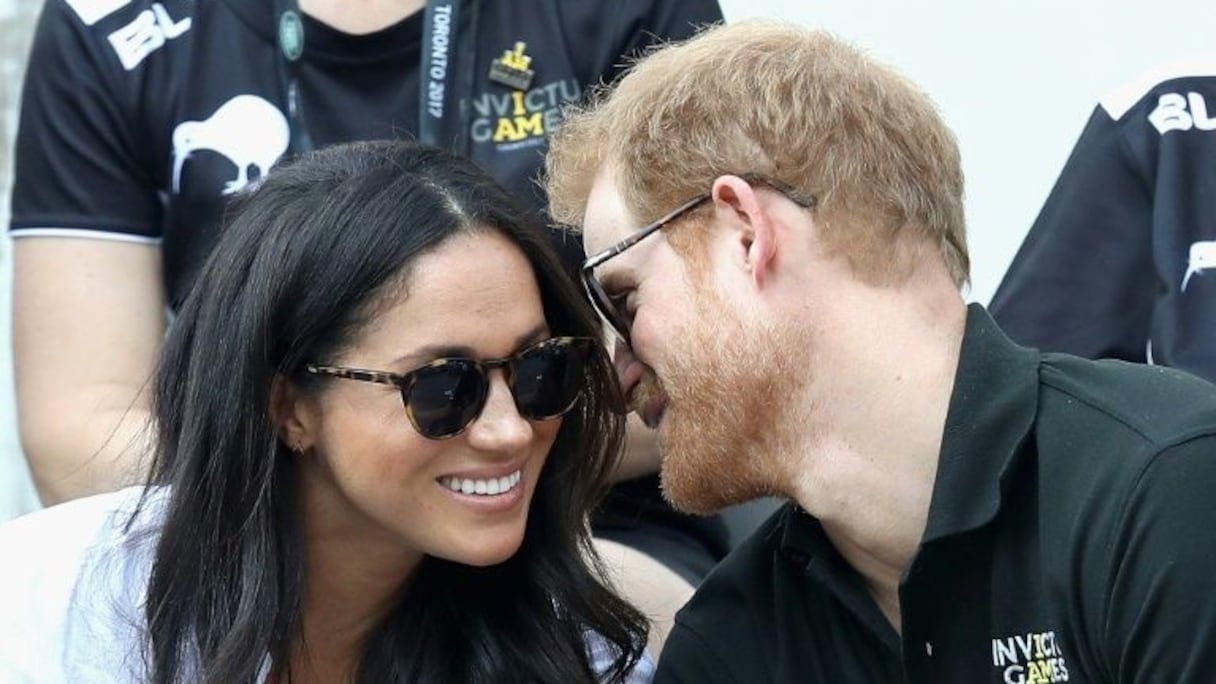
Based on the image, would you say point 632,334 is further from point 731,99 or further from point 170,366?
point 170,366

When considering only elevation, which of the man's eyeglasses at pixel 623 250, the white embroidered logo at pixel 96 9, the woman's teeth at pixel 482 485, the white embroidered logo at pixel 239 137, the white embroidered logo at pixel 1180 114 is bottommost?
the woman's teeth at pixel 482 485

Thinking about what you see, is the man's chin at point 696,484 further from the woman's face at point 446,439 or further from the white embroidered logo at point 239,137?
the white embroidered logo at point 239,137

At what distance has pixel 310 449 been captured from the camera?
2.51m

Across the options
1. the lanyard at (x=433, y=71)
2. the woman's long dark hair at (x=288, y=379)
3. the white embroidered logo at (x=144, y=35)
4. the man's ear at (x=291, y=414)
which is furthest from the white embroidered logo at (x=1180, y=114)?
the white embroidered logo at (x=144, y=35)

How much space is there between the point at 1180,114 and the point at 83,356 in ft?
4.99

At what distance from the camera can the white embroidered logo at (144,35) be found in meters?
3.03

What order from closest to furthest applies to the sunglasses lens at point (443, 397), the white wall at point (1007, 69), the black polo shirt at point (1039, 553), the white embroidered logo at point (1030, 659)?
the black polo shirt at point (1039, 553) < the white embroidered logo at point (1030, 659) < the sunglasses lens at point (443, 397) < the white wall at point (1007, 69)

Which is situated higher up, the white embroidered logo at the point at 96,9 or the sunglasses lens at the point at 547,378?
the white embroidered logo at the point at 96,9

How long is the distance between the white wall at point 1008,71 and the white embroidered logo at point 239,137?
1115 mm

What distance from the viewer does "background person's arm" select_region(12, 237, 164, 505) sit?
9.77 ft

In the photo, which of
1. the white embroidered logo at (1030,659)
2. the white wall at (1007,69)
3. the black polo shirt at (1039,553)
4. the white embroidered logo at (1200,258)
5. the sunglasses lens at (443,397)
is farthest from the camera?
the white wall at (1007,69)

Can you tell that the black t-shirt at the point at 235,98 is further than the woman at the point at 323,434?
Yes

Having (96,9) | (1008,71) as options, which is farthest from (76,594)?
(1008,71)

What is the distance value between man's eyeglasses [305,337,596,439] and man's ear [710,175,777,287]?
0.24 m
